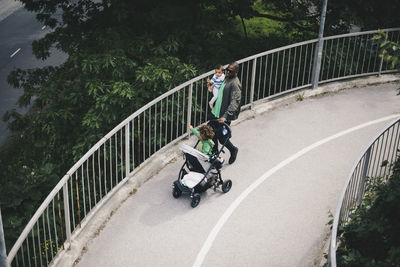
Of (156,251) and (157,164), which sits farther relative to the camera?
(157,164)

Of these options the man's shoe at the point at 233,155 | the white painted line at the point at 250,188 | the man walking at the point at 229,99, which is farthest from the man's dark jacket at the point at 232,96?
the white painted line at the point at 250,188

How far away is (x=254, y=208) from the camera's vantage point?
886cm

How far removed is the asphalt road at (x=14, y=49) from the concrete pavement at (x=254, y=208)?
14.2m

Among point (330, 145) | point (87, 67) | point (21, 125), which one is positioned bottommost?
point (21, 125)

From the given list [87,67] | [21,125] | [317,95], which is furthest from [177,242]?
[21,125]

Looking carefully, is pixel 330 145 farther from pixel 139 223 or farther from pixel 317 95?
pixel 139 223

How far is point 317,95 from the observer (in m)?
12.8

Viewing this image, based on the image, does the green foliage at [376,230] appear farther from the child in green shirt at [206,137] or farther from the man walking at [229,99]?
the man walking at [229,99]

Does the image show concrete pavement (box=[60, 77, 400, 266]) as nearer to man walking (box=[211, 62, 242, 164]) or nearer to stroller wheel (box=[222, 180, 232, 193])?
stroller wheel (box=[222, 180, 232, 193])

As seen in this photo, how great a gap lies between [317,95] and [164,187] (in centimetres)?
519

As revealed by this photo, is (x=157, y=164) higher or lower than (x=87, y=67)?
lower

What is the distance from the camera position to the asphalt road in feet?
77.2

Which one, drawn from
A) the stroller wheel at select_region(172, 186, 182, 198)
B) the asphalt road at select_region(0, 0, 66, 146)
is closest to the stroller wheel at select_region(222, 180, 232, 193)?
the stroller wheel at select_region(172, 186, 182, 198)

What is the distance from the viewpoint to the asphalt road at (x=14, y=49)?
23.5 m
